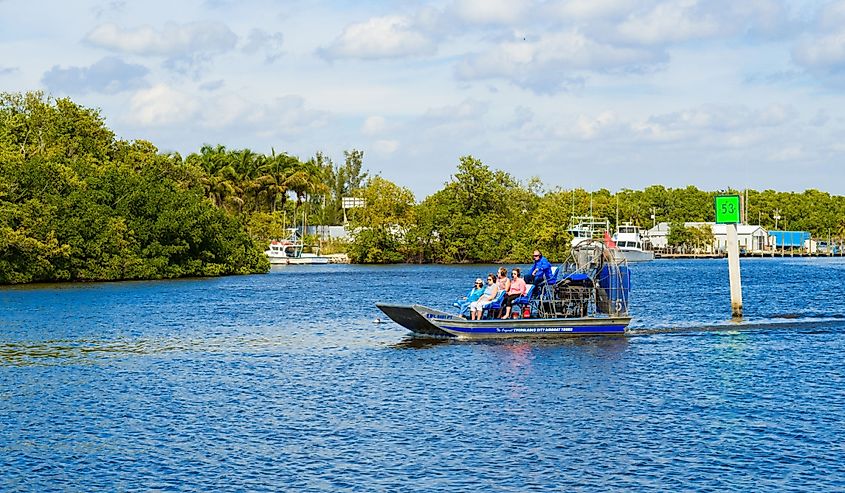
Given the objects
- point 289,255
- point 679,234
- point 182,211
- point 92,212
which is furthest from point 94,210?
point 679,234

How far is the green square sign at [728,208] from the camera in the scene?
152ft

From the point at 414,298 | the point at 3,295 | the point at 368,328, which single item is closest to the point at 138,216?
the point at 3,295

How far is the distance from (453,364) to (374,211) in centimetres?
10978

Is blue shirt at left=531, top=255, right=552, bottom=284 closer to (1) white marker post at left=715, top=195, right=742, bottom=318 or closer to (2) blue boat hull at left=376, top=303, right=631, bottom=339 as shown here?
(2) blue boat hull at left=376, top=303, right=631, bottom=339

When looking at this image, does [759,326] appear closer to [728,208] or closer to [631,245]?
[728,208]

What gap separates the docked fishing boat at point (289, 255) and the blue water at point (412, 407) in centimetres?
9050

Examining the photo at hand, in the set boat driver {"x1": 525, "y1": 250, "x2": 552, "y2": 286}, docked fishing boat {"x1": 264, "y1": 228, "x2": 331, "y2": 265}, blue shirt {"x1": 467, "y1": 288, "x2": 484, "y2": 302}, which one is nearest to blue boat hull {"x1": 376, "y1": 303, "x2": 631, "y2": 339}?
blue shirt {"x1": 467, "y1": 288, "x2": 484, "y2": 302}

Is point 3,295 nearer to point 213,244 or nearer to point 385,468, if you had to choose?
point 213,244

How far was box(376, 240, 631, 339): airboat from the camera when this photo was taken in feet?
128

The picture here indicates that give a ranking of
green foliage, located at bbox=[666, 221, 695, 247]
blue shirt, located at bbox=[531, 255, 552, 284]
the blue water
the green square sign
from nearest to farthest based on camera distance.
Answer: the blue water
blue shirt, located at bbox=[531, 255, 552, 284]
the green square sign
green foliage, located at bbox=[666, 221, 695, 247]

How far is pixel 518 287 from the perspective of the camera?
1544 inches

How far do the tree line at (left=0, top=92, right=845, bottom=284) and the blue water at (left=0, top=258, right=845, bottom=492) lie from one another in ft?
108

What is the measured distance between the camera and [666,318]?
52156mm

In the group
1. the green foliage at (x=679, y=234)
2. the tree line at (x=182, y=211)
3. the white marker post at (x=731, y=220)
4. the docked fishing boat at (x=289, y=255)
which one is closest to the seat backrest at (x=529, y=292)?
the white marker post at (x=731, y=220)
